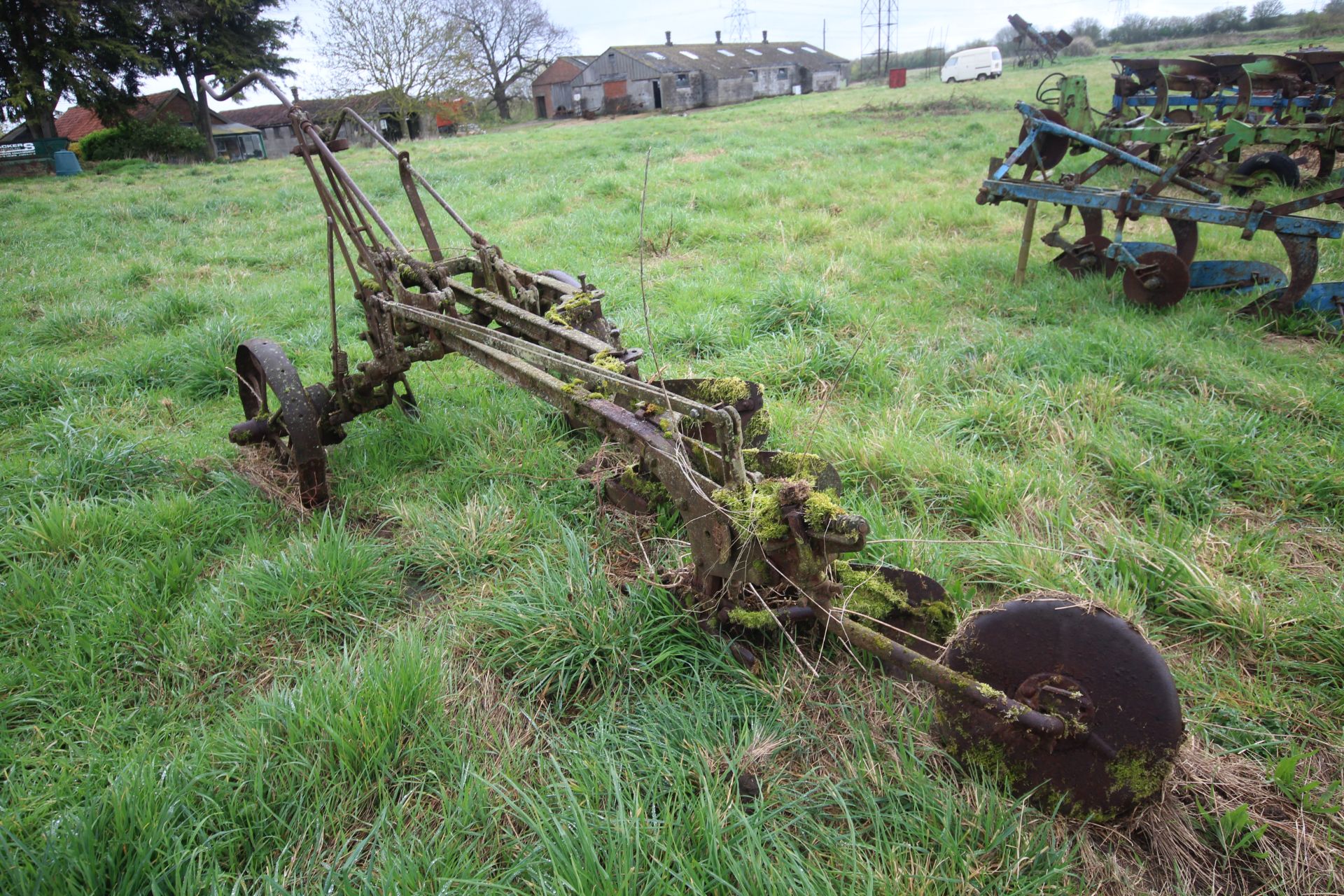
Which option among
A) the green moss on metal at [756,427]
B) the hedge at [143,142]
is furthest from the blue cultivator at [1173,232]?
the hedge at [143,142]

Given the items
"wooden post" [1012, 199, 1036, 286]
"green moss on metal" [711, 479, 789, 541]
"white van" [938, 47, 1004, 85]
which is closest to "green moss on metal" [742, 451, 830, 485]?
"green moss on metal" [711, 479, 789, 541]

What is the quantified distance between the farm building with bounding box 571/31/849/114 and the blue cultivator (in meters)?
38.0

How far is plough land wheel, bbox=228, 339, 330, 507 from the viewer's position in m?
3.43

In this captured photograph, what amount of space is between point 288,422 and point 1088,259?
651 cm

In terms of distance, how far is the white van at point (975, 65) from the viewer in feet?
130

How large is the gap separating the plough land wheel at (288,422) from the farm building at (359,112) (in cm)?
2188

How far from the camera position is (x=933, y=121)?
18.7 metres

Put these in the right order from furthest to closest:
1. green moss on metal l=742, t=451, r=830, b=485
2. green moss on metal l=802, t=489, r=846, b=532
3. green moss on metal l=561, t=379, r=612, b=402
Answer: green moss on metal l=561, t=379, r=612, b=402 → green moss on metal l=742, t=451, r=830, b=485 → green moss on metal l=802, t=489, r=846, b=532

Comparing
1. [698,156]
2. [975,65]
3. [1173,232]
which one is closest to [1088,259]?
[1173,232]

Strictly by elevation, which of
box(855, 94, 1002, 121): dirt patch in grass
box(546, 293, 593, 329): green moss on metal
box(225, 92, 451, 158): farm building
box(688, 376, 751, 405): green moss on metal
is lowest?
box(688, 376, 751, 405): green moss on metal

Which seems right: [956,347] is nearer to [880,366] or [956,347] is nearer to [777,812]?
[880,366]

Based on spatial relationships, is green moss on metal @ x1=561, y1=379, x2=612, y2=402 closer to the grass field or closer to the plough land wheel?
the grass field

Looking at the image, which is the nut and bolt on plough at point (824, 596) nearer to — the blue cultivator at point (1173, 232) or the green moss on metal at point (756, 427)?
the green moss on metal at point (756, 427)

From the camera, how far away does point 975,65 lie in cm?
3997
